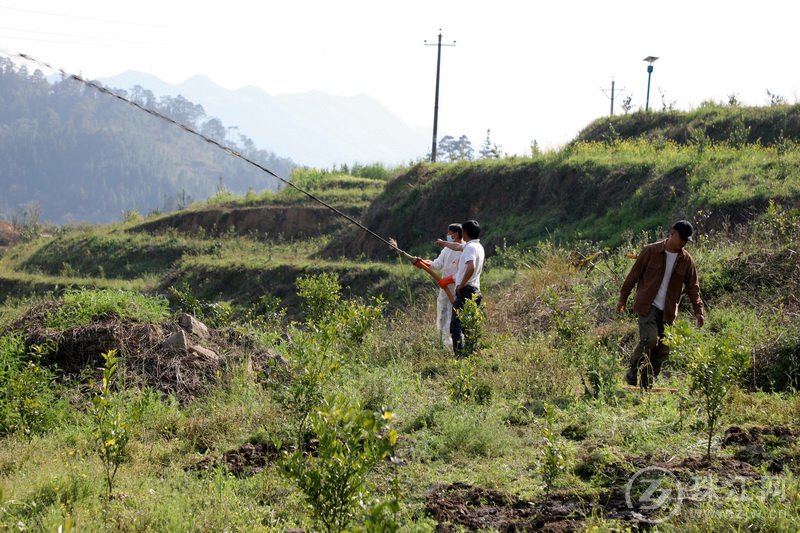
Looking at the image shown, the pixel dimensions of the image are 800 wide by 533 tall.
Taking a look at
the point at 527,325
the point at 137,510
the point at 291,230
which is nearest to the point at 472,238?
the point at 527,325

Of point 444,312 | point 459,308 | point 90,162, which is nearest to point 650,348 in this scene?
point 459,308

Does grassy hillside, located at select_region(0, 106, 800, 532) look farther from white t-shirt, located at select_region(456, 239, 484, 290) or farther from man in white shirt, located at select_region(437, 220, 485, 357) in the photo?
white t-shirt, located at select_region(456, 239, 484, 290)

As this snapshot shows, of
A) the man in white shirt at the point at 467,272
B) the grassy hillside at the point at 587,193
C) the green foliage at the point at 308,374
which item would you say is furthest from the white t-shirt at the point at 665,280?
the grassy hillside at the point at 587,193

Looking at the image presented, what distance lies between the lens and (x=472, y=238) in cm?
885

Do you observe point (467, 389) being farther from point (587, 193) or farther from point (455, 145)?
point (455, 145)

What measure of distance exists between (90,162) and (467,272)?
575ft

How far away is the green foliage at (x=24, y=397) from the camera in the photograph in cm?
614

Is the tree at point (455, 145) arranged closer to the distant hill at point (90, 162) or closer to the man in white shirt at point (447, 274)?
the distant hill at point (90, 162)

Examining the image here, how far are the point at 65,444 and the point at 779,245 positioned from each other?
29.3ft

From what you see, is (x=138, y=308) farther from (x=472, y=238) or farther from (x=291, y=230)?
(x=291, y=230)

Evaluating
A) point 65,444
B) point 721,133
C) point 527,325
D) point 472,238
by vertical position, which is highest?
point 721,133

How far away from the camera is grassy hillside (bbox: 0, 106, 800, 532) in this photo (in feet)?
14.2

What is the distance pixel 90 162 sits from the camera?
168 m

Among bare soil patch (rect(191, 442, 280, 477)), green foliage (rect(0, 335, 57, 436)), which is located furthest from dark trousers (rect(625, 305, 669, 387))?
green foliage (rect(0, 335, 57, 436))
